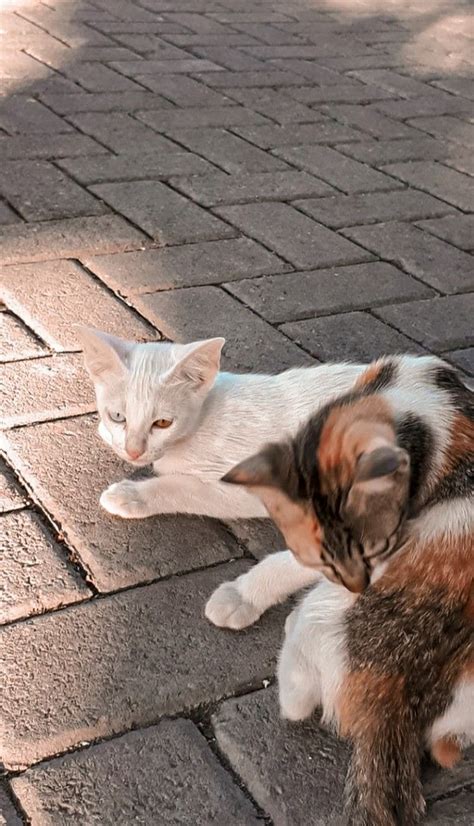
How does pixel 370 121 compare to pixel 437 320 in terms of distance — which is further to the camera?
pixel 370 121

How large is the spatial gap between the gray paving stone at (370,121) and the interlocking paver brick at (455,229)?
3.51ft

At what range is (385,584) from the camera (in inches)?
76.3

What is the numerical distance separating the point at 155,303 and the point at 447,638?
207 centimetres

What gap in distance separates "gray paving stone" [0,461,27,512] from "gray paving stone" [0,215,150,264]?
1312 mm

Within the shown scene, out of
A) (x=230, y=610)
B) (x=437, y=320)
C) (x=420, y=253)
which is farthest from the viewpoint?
(x=420, y=253)

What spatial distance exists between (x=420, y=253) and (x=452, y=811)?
2744mm

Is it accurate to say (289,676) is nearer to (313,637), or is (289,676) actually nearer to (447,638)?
(313,637)

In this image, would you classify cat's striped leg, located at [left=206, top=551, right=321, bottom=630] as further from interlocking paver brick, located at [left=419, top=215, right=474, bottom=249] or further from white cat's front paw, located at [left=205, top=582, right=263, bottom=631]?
interlocking paver brick, located at [left=419, top=215, right=474, bottom=249]

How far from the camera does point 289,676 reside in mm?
2096

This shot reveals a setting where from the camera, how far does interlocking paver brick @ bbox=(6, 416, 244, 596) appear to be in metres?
2.52

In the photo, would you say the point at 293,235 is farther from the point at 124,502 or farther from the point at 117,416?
the point at 124,502

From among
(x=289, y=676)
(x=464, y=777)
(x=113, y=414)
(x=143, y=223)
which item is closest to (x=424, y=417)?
(x=289, y=676)

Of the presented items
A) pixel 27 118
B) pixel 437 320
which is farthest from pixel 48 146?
pixel 437 320

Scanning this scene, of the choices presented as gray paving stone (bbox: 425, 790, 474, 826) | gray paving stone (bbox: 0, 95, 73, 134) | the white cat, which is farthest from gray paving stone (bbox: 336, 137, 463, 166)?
gray paving stone (bbox: 425, 790, 474, 826)
